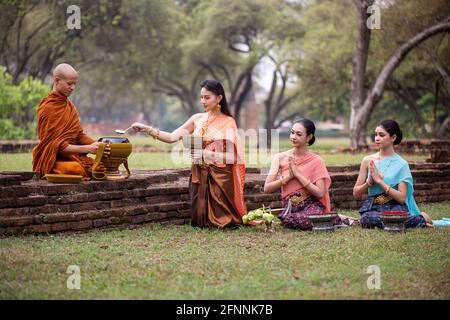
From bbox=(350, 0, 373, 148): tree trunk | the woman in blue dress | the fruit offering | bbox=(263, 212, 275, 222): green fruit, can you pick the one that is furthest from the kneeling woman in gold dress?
bbox=(350, 0, 373, 148): tree trunk

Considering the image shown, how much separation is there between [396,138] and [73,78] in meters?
3.48

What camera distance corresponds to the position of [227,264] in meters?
5.61

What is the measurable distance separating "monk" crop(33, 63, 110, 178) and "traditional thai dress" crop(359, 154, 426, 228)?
2850 mm

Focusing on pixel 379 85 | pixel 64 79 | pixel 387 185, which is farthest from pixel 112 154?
pixel 379 85

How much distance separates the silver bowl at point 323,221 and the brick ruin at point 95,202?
1504mm

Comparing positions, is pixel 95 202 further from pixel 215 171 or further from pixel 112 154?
Answer: pixel 215 171

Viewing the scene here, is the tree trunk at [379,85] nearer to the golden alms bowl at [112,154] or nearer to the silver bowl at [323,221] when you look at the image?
the silver bowl at [323,221]

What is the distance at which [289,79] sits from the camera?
120 ft

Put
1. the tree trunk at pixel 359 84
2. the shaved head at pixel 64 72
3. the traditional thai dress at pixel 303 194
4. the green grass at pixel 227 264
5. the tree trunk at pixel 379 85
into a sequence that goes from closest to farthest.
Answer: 1. the green grass at pixel 227 264
2. the shaved head at pixel 64 72
3. the traditional thai dress at pixel 303 194
4. the tree trunk at pixel 379 85
5. the tree trunk at pixel 359 84

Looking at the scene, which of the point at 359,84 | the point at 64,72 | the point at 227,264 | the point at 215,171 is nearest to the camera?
Result: the point at 227,264

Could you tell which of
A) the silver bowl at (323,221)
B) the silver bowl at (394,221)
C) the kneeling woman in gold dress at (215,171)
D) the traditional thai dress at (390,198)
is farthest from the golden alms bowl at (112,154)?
the silver bowl at (394,221)

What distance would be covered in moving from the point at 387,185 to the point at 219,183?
1769 millimetres

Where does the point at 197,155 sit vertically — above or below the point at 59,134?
below

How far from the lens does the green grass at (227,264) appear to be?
188 inches
